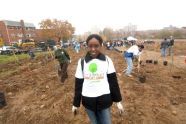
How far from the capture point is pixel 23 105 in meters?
7.76

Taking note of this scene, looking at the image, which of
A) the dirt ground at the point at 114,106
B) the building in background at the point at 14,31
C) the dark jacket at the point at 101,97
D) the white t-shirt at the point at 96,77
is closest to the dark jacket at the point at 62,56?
the dirt ground at the point at 114,106

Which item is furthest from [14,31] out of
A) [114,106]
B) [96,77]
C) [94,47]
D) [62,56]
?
[96,77]

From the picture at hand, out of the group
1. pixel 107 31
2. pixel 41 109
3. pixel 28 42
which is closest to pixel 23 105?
pixel 41 109

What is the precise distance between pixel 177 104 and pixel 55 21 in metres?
55.7

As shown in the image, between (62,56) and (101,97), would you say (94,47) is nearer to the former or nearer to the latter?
(101,97)

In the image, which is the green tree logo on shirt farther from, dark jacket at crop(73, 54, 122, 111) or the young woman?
dark jacket at crop(73, 54, 122, 111)

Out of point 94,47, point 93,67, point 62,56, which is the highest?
point 94,47

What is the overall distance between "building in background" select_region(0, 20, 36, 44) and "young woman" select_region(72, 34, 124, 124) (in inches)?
2648

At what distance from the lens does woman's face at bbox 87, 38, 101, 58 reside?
126 inches

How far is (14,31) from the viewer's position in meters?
71.8

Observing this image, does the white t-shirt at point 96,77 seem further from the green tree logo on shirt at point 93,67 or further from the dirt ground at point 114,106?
the dirt ground at point 114,106

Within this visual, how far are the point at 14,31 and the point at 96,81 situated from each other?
74.0 meters

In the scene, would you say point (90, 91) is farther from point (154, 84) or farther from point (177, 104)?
point (154, 84)

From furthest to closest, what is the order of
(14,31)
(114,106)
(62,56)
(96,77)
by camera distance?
1. (14,31)
2. (62,56)
3. (114,106)
4. (96,77)
